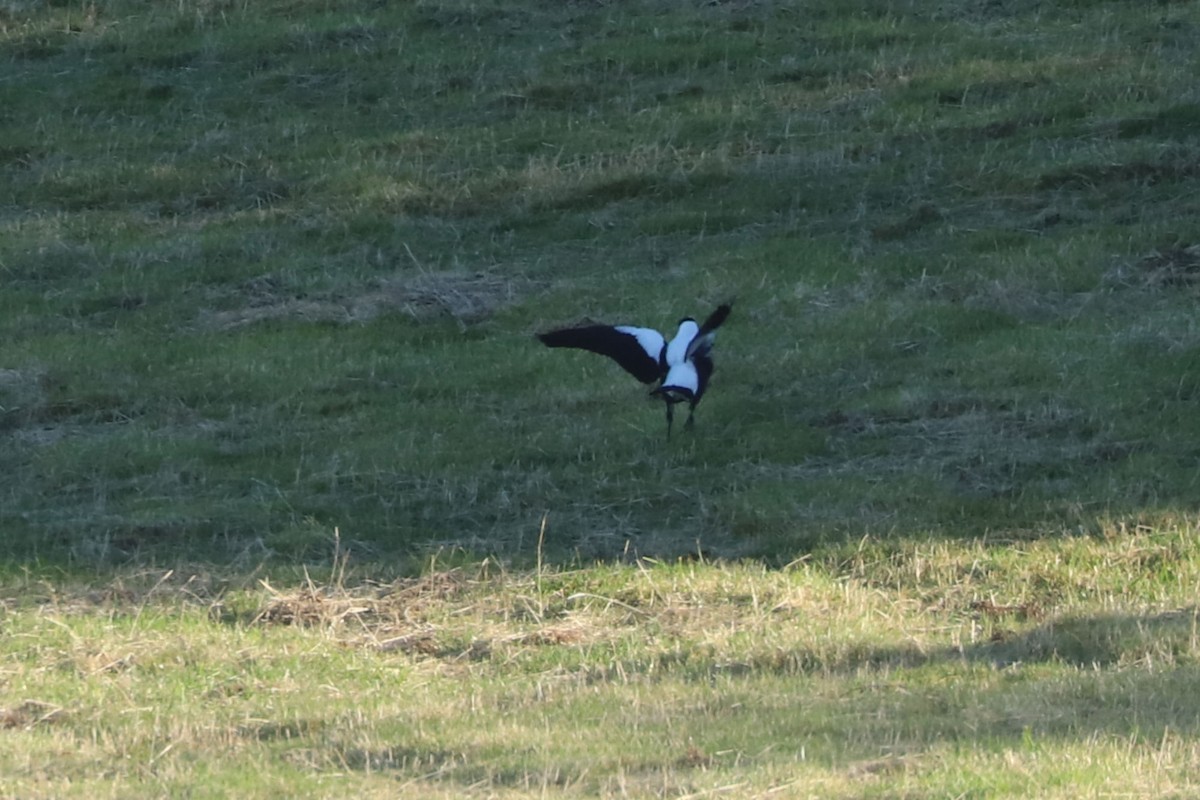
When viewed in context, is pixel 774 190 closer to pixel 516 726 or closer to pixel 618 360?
pixel 618 360

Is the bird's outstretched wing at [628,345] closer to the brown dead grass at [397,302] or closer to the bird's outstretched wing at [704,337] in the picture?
the bird's outstretched wing at [704,337]

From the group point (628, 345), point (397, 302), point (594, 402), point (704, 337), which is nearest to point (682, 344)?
point (704, 337)

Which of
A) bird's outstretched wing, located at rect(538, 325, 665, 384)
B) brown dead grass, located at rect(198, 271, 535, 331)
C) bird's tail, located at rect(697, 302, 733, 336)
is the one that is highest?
bird's tail, located at rect(697, 302, 733, 336)

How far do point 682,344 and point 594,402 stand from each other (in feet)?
5.24

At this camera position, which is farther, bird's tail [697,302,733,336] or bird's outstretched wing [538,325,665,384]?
bird's outstretched wing [538,325,665,384]

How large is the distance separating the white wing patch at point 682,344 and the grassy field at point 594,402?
2.33 ft

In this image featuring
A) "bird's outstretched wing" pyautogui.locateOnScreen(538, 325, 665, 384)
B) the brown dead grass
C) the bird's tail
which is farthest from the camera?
the brown dead grass

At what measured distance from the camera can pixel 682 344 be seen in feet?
39.3

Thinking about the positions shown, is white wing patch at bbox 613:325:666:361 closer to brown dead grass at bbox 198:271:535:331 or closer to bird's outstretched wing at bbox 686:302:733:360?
bird's outstretched wing at bbox 686:302:733:360

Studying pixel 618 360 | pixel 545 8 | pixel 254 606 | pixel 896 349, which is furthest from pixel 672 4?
pixel 254 606

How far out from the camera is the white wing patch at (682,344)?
39.0ft

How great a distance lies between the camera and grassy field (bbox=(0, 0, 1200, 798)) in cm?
740

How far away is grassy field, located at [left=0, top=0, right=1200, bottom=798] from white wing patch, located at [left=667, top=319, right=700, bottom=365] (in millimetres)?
711

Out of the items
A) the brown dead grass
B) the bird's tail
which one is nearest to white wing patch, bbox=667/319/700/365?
the bird's tail
